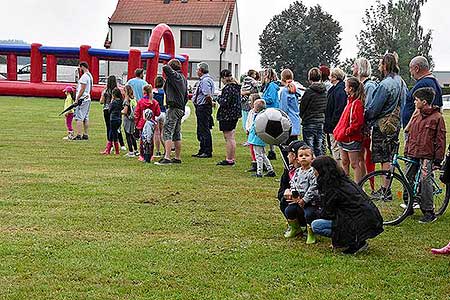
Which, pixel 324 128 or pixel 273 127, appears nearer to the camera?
pixel 273 127

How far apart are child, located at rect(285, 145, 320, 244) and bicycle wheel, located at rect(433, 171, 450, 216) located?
2.12 m

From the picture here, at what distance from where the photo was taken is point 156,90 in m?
15.6

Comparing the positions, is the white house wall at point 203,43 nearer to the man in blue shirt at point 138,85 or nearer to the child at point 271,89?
the man in blue shirt at point 138,85

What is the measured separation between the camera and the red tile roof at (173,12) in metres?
64.5

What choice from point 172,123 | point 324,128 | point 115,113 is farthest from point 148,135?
point 324,128

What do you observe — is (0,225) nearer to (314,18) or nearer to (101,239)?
(101,239)

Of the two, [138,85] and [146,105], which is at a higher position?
[138,85]

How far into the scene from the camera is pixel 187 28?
212 feet

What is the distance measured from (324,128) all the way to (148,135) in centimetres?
365

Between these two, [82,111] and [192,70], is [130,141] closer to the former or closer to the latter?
[82,111]

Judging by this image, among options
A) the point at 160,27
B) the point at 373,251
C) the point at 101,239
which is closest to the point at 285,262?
the point at 373,251

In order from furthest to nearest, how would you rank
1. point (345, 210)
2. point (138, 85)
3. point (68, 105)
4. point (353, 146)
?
point (68, 105) → point (138, 85) → point (353, 146) → point (345, 210)

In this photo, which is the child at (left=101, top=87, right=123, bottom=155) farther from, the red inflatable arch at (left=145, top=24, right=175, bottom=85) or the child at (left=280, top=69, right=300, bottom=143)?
the red inflatable arch at (left=145, top=24, right=175, bottom=85)

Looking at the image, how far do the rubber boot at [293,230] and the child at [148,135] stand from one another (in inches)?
256
